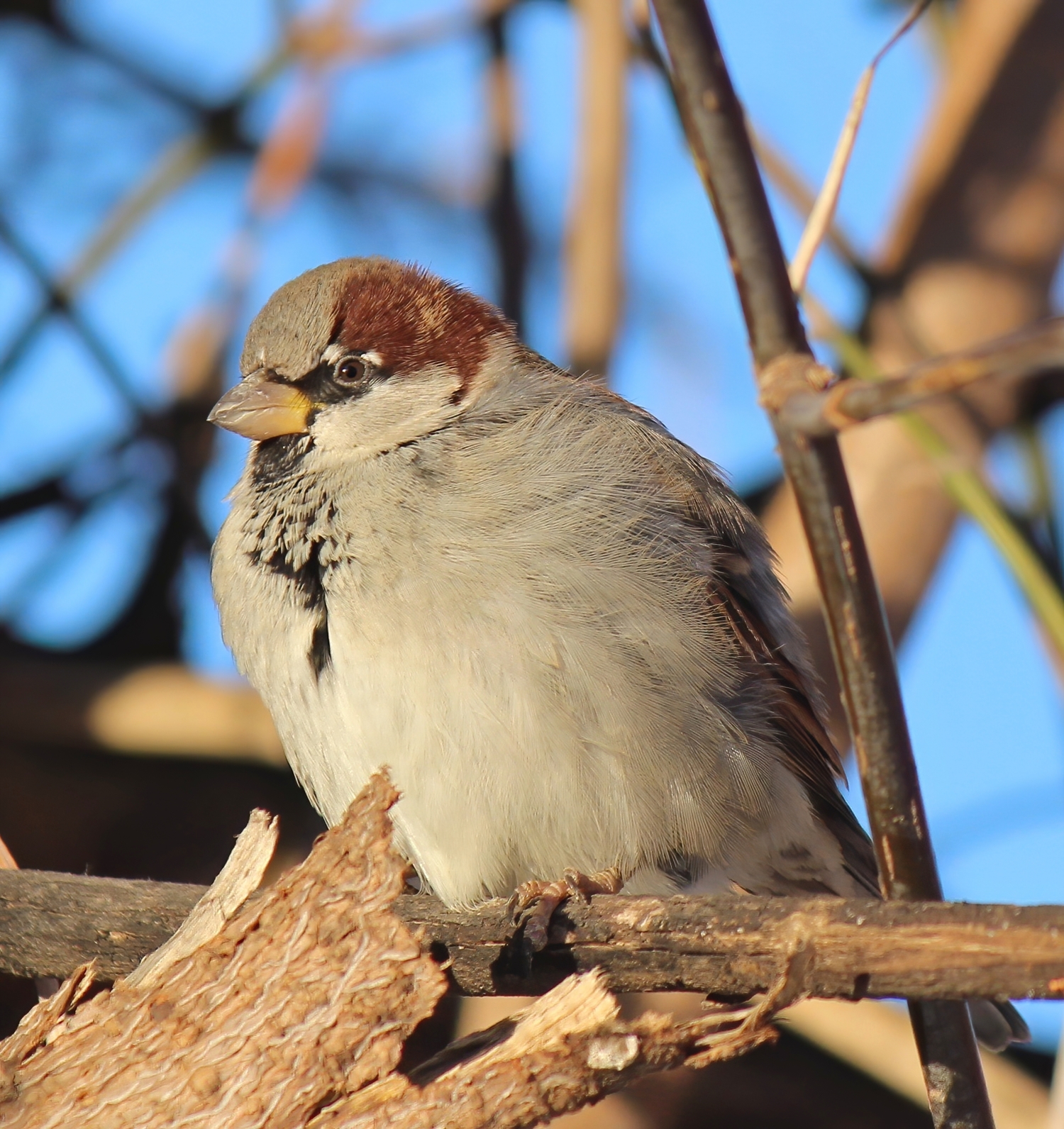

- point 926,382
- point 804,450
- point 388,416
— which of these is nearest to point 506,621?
point 388,416

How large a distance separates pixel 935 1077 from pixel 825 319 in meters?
1.78

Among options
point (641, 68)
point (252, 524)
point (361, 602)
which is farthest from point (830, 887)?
point (641, 68)

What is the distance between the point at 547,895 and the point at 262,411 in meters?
1.24

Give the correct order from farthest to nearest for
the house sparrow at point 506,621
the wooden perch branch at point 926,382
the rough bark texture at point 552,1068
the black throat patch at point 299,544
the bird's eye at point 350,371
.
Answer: the bird's eye at point 350,371 → the black throat patch at point 299,544 → the house sparrow at point 506,621 → the rough bark texture at point 552,1068 → the wooden perch branch at point 926,382

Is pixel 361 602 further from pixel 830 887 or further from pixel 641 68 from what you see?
pixel 641 68

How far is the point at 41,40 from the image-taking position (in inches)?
223

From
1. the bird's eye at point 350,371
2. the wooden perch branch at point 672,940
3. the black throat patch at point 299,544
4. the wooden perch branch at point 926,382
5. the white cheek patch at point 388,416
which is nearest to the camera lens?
the wooden perch branch at point 926,382

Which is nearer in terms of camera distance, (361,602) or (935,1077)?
(935,1077)

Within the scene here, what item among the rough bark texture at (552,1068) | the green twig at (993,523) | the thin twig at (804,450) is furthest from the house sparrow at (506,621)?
the thin twig at (804,450)

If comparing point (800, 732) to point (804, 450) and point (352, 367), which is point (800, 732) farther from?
point (804, 450)

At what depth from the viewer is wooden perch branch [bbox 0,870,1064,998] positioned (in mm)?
1604

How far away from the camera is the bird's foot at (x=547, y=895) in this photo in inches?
78.4

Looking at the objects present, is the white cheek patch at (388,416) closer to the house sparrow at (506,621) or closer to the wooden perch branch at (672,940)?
the house sparrow at (506,621)

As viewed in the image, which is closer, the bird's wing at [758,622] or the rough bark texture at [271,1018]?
the rough bark texture at [271,1018]
